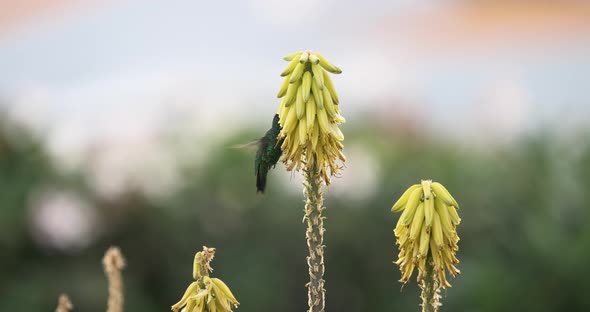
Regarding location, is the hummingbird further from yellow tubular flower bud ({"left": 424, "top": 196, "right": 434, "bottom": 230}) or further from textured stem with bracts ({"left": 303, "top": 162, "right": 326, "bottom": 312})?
yellow tubular flower bud ({"left": 424, "top": 196, "right": 434, "bottom": 230})

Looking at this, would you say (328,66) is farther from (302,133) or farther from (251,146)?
(251,146)

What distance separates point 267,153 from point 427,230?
2.33 ft

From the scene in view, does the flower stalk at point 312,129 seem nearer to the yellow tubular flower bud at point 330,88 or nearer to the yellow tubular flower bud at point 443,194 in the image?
the yellow tubular flower bud at point 330,88

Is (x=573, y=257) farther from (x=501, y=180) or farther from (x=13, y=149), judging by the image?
(x=13, y=149)

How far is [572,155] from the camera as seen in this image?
10008mm

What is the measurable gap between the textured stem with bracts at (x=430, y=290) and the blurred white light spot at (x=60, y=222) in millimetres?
5898

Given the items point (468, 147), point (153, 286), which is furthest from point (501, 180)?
point (153, 286)

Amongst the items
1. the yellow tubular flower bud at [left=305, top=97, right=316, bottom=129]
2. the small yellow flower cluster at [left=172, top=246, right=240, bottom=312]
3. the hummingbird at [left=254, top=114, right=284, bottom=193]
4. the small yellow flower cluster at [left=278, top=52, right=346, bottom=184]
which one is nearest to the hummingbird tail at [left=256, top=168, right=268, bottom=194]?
the hummingbird at [left=254, top=114, right=284, bottom=193]

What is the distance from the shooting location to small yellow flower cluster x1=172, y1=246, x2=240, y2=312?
7.62 ft

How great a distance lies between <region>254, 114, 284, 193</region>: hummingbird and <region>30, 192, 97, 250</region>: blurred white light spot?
5.25 m

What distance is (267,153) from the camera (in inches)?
115

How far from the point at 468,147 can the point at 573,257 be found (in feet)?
13.6

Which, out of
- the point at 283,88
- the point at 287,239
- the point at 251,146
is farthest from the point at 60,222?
the point at 283,88

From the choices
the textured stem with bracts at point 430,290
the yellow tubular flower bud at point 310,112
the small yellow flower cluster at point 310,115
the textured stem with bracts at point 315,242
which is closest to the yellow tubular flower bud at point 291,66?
the small yellow flower cluster at point 310,115
